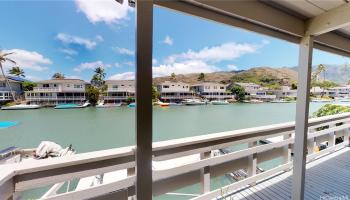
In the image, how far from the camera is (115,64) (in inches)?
887

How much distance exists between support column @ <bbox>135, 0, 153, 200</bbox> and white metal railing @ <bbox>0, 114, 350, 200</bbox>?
0.19 metres

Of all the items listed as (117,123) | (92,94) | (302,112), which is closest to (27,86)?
(92,94)

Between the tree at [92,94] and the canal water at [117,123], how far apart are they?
0.83 m

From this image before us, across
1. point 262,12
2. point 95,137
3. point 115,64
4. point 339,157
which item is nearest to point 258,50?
point 115,64

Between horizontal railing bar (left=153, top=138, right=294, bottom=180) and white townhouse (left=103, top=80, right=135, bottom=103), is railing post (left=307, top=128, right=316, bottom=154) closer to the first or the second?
horizontal railing bar (left=153, top=138, right=294, bottom=180)

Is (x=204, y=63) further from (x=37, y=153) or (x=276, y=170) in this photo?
(x=276, y=170)

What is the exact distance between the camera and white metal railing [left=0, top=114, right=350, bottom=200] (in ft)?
2.92

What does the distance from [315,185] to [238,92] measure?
38.8 feet

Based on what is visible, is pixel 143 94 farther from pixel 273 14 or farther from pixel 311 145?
pixel 311 145

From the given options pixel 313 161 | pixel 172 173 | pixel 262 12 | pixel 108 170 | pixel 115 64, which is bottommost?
pixel 313 161

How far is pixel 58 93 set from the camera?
35.5 ft

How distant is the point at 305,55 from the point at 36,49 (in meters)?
22.3

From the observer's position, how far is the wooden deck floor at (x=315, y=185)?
1.88 meters

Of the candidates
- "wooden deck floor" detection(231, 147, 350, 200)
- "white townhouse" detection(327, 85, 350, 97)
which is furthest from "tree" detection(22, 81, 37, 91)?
"white townhouse" detection(327, 85, 350, 97)
